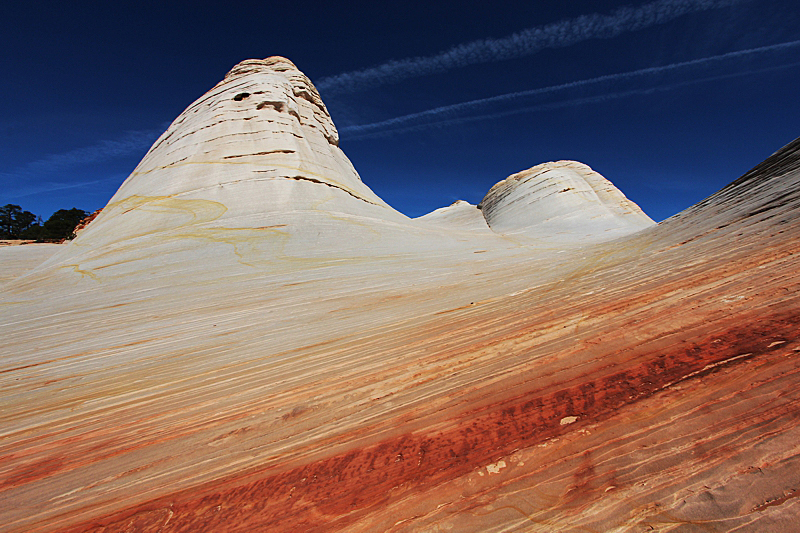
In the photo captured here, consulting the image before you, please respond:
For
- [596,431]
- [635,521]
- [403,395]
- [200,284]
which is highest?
[200,284]

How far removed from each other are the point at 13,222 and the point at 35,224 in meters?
1.35

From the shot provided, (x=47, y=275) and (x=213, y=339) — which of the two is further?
(x=47, y=275)

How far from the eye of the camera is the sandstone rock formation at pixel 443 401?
2.68ft

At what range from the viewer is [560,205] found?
61.6ft

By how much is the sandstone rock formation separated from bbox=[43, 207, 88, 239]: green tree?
2898 centimetres

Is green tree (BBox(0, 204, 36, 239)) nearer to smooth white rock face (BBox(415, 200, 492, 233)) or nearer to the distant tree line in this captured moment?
the distant tree line

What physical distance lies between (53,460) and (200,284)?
3.06m

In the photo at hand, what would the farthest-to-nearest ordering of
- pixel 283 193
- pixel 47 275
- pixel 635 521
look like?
pixel 283 193 < pixel 47 275 < pixel 635 521

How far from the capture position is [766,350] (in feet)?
3.37

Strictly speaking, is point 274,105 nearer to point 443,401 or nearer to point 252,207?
point 252,207

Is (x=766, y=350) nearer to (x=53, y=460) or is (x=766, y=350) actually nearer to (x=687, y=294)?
(x=687, y=294)

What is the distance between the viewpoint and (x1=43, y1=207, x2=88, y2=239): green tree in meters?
25.2

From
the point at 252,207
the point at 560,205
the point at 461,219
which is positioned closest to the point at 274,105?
the point at 252,207

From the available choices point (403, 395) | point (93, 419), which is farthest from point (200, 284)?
point (403, 395)
